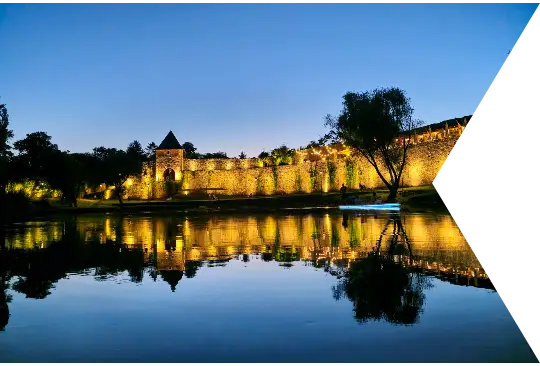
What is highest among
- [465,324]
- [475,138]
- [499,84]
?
[499,84]

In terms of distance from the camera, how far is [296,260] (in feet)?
31.9

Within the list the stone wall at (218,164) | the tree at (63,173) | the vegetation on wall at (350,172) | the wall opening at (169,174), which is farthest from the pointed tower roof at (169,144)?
the tree at (63,173)

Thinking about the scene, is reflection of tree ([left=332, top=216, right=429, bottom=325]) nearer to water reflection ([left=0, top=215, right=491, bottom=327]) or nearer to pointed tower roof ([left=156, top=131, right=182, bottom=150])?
water reflection ([left=0, top=215, right=491, bottom=327])

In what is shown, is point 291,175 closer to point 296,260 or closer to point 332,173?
point 332,173

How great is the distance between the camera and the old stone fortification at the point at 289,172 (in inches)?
2011

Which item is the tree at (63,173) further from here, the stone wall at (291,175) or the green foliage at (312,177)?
the green foliage at (312,177)

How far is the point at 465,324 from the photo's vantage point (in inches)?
187

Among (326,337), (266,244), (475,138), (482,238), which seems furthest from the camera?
(475,138)

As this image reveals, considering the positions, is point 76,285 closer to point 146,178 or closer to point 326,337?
point 326,337

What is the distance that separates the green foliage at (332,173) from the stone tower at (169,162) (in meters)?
33.1

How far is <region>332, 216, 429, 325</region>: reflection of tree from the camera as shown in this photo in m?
5.18

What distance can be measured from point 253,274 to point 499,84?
1514cm

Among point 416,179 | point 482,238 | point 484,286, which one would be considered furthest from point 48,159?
point 484,286

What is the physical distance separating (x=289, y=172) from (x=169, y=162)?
2516 cm
